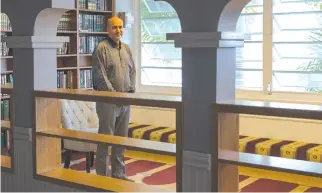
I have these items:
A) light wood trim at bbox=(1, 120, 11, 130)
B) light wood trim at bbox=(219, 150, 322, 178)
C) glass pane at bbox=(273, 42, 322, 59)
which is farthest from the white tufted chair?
light wood trim at bbox=(219, 150, 322, 178)

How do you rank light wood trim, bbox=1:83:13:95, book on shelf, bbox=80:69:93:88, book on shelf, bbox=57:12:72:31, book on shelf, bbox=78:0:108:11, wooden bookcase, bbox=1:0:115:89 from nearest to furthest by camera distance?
light wood trim, bbox=1:83:13:95 < book on shelf, bbox=57:12:72:31 < wooden bookcase, bbox=1:0:115:89 < book on shelf, bbox=78:0:108:11 < book on shelf, bbox=80:69:93:88

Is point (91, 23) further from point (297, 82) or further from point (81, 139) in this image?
point (81, 139)

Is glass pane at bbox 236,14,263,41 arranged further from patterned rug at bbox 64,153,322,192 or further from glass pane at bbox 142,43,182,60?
patterned rug at bbox 64,153,322,192

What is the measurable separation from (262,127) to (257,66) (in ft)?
2.47

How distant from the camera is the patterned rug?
5.12 m

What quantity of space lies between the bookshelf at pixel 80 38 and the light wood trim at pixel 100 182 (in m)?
2.84

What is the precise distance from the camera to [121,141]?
3312mm

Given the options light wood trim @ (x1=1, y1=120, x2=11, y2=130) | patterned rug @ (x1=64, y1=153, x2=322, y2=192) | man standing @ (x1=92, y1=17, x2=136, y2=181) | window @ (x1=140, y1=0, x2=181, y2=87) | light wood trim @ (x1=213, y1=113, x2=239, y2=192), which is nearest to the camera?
light wood trim @ (x1=213, y1=113, x2=239, y2=192)

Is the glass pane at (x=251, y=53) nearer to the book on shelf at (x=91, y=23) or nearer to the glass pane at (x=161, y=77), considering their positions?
the glass pane at (x=161, y=77)

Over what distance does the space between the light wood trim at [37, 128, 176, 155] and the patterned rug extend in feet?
5.59

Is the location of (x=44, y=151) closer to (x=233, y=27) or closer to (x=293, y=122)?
(x=233, y=27)

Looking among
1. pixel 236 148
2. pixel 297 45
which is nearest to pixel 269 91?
pixel 297 45

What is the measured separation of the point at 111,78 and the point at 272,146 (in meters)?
1.94

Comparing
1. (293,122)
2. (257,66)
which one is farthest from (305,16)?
(293,122)
